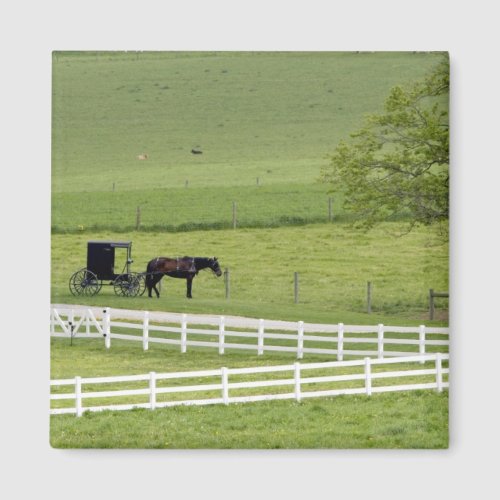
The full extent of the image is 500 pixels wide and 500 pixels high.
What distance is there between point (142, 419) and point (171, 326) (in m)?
1.28

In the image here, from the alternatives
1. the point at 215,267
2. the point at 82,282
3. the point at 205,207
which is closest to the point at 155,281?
the point at 215,267

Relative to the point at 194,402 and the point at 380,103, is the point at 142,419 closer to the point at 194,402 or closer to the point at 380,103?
the point at 194,402

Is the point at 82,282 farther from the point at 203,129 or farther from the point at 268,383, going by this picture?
the point at 268,383

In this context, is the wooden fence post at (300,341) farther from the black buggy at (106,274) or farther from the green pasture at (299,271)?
the black buggy at (106,274)

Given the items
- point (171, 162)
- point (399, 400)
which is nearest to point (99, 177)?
point (171, 162)

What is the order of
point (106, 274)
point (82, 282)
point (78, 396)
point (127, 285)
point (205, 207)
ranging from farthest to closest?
1. point (205, 207)
2. point (127, 285)
3. point (106, 274)
4. point (82, 282)
5. point (78, 396)

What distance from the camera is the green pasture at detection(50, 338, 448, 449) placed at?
50.4 meters

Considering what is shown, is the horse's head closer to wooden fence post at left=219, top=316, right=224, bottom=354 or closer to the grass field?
the grass field

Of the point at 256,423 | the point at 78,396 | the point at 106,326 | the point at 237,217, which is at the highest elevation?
the point at 237,217

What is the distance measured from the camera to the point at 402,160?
168 feet

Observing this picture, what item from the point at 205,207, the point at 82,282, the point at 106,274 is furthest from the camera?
the point at 205,207

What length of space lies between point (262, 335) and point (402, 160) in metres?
2.45

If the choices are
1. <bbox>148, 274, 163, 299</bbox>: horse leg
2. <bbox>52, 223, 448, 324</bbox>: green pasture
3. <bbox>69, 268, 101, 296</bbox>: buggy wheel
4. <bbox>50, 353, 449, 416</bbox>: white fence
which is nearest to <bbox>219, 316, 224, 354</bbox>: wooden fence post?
<bbox>52, 223, 448, 324</bbox>: green pasture

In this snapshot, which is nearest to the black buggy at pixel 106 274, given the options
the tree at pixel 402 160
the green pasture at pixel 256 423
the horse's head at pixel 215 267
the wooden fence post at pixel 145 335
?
the wooden fence post at pixel 145 335
